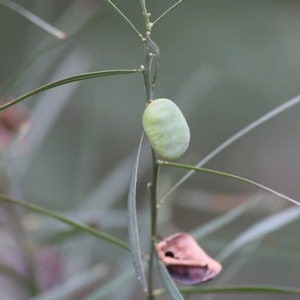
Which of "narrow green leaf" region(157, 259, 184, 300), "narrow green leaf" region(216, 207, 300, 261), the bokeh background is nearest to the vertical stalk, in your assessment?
"narrow green leaf" region(157, 259, 184, 300)

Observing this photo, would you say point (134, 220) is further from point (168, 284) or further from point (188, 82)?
point (188, 82)

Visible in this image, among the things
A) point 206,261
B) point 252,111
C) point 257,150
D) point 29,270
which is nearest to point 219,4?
point 252,111

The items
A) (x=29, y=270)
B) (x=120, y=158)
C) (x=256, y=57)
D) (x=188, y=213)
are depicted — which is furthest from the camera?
(x=188, y=213)

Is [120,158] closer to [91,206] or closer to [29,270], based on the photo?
[91,206]

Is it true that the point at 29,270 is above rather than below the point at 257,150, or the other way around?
below

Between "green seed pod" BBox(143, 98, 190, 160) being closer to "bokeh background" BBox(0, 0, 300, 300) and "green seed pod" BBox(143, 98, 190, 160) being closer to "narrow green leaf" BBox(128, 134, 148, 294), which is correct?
"narrow green leaf" BBox(128, 134, 148, 294)
